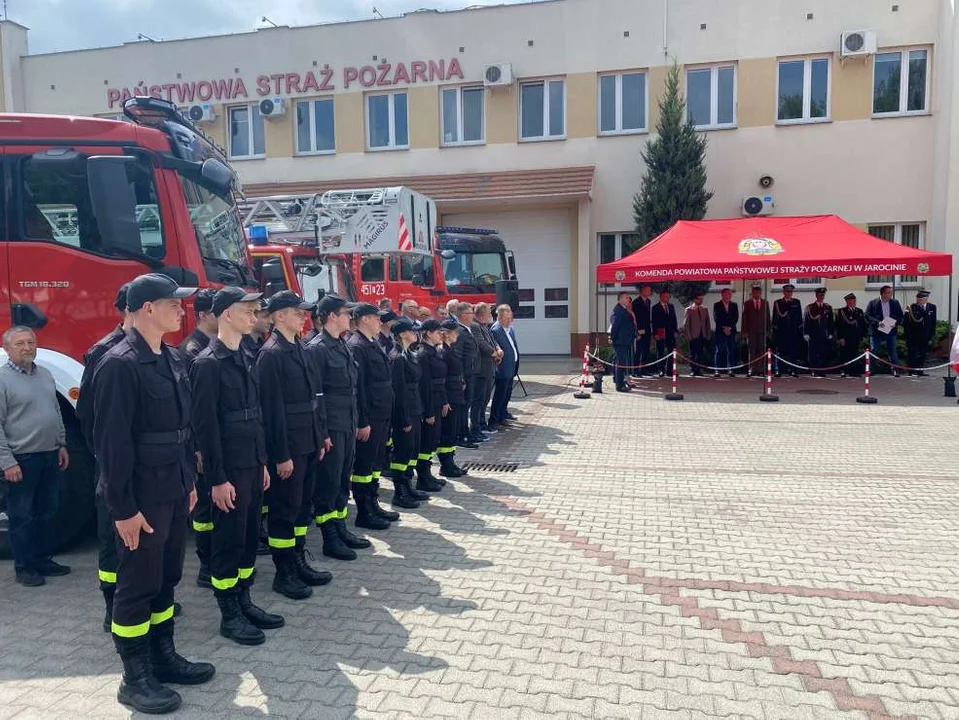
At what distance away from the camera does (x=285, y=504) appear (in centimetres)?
463

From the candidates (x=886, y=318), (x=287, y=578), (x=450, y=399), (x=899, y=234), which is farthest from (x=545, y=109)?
(x=287, y=578)

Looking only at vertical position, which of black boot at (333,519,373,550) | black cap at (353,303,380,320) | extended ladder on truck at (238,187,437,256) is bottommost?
black boot at (333,519,373,550)

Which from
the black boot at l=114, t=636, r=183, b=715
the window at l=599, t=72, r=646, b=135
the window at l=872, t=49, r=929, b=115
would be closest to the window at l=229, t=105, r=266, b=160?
the window at l=599, t=72, r=646, b=135

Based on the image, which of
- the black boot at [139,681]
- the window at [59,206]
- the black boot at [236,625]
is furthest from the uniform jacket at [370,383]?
the black boot at [139,681]

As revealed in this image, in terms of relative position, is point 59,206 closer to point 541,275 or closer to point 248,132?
point 541,275

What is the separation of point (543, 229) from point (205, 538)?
16.9 meters

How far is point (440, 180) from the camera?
19891mm

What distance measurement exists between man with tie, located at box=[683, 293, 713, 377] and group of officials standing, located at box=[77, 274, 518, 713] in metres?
11.2

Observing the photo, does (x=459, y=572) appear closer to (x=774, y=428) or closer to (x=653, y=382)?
(x=774, y=428)

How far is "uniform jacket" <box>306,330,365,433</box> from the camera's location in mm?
5273

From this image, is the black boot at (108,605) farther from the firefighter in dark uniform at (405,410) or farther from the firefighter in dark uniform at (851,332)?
the firefighter in dark uniform at (851,332)

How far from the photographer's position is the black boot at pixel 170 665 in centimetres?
362

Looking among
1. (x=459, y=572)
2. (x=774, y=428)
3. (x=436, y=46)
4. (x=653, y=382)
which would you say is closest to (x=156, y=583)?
(x=459, y=572)

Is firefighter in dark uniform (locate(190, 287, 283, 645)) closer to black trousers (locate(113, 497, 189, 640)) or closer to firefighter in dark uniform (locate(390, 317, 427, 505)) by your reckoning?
black trousers (locate(113, 497, 189, 640))
